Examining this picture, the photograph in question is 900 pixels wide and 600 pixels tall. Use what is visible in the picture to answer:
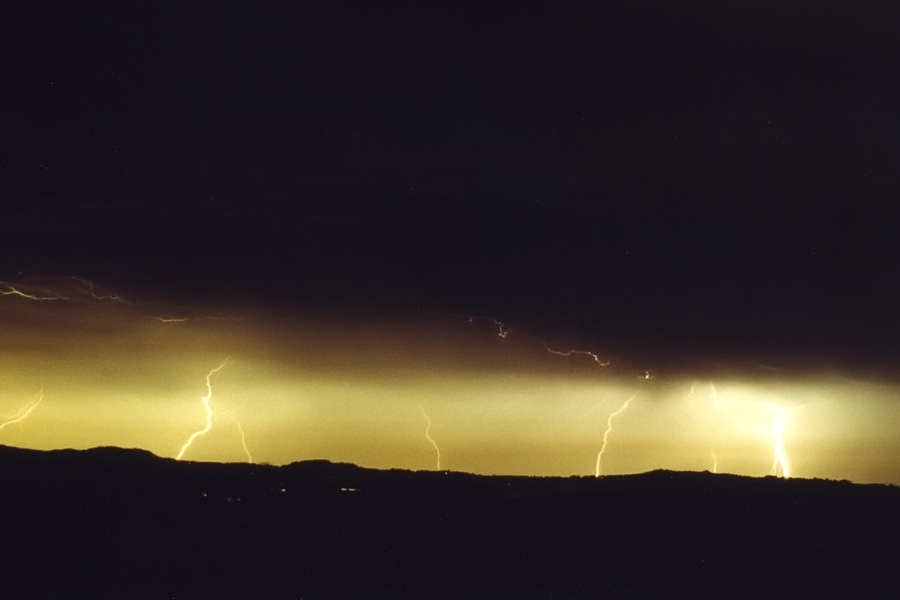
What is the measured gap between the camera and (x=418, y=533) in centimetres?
1138

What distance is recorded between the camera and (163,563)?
10.6 meters

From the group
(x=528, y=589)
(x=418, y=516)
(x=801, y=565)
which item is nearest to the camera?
(x=528, y=589)

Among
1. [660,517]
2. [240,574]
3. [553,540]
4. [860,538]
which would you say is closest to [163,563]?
[240,574]

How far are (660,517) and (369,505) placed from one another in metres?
3.93

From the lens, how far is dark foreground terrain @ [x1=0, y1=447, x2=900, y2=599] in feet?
34.2

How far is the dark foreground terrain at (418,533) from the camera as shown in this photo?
10.4m

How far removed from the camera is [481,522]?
11594 millimetres

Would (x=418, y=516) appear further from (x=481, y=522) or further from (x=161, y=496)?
(x=161, y=496)

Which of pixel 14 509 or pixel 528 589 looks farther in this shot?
pixel 14 509

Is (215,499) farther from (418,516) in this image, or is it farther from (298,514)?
(418,516)

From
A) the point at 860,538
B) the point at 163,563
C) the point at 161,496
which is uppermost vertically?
the point at 860,538

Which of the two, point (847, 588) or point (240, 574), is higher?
point (847, 588)

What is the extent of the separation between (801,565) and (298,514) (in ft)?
21.2

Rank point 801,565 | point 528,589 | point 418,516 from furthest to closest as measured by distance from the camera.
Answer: point 418,516
point 801,565
point 528,589
